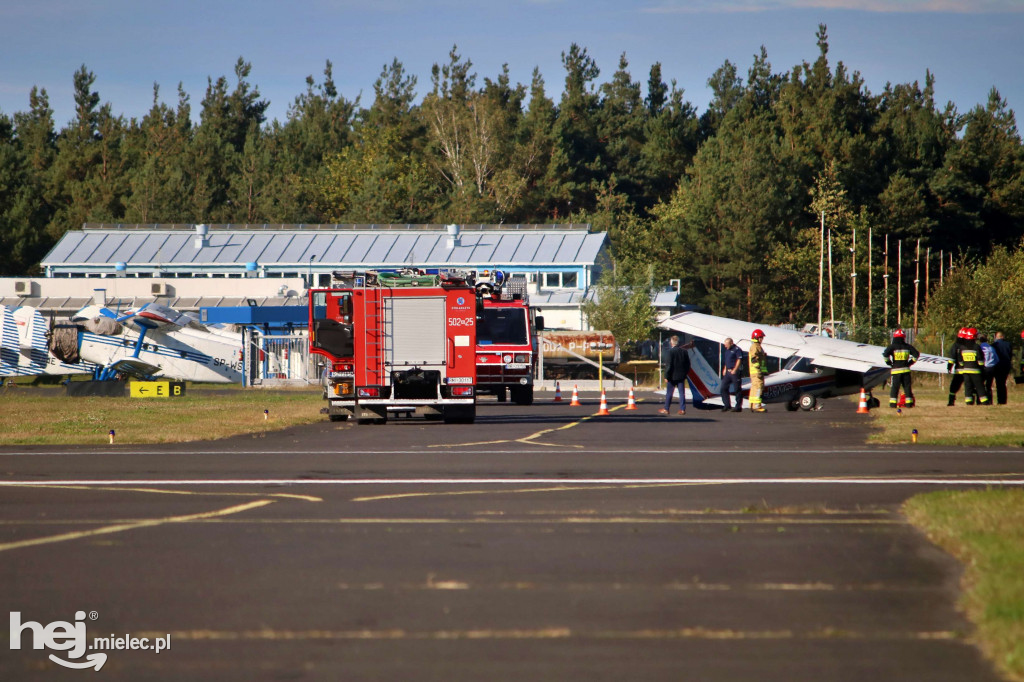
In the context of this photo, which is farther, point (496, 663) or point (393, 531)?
point (393, 531)

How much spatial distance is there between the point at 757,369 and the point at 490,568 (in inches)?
776

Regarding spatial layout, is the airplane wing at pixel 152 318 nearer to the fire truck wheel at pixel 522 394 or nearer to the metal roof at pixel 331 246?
the fire truck wheel at pixel 522 394

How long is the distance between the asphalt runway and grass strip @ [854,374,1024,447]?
2907 mm

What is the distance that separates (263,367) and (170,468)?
30.8 meters

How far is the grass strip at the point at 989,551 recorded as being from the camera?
5.93 m

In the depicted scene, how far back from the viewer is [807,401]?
94.0ft

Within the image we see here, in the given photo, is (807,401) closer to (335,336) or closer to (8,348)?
(335,336)

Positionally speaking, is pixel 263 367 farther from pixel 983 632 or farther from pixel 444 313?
pixel 983 632

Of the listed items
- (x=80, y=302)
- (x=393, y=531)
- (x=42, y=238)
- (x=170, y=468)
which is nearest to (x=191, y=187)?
(x=42, y=238)

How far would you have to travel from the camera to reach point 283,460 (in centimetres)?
1628

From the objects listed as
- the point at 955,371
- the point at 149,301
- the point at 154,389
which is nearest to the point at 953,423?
the point at 955,371

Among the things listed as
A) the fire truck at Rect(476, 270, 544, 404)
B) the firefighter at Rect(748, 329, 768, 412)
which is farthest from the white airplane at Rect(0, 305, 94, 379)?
the firefighter at Rect(748, 329, 768, 412)

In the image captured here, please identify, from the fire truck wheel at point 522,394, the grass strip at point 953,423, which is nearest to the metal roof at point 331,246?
the fire truck wheel at point 522,394

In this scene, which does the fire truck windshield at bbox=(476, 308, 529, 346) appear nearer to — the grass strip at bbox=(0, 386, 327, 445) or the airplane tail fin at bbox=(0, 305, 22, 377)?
the grass strip at bbox=(0, 386, 327, 445)
